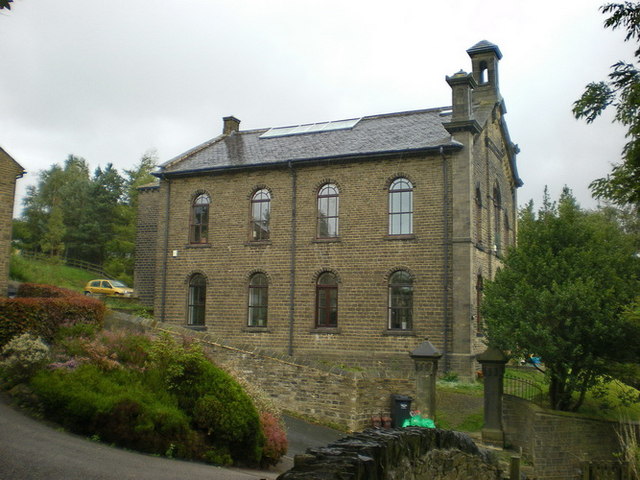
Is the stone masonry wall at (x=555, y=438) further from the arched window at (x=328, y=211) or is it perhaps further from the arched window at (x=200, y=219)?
the arched window at (x=200, y=219)

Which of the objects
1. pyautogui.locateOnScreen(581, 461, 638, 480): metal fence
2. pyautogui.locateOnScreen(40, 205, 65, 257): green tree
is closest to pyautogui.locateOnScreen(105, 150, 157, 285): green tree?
pyautogui.locateOnScreen(40, 205, 65, 257): green tree

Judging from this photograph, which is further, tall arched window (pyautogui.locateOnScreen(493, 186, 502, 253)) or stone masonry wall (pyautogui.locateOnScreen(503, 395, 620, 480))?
tall arched window (pyautogui.locateOnScreen(493, 186, 502, 253))

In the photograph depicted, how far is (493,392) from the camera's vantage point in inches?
581

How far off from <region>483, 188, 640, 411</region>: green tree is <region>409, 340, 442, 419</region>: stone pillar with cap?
6.06 feet

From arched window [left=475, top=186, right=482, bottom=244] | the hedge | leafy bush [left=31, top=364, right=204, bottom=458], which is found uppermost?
arched window [left=475, top=186, right=482, bottom=244]

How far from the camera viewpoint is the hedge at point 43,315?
12.6 meters

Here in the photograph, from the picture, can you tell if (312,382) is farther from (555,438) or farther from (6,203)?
(6,203)

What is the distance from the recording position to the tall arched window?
25969mm

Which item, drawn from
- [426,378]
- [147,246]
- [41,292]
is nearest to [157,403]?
[426,378]

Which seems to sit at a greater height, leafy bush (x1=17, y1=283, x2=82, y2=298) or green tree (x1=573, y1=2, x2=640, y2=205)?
green tree (x1=573, y1=2, x2=640, y2=205)

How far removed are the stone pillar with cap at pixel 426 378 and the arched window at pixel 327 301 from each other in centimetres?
878

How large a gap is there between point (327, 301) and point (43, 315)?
1216 centimetres

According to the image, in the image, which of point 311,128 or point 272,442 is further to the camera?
point 311,128

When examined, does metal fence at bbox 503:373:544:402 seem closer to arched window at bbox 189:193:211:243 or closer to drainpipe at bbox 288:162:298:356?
drainpipe at bbox 288:162:298:356
